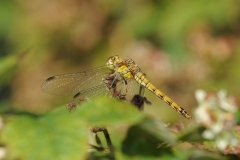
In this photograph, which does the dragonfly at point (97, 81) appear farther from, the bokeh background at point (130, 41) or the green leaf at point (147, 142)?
the bokeh background at point (130, 41)

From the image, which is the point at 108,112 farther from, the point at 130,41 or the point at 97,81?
the point at 130,41

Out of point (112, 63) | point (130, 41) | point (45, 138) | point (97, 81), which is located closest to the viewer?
point (45, 138)

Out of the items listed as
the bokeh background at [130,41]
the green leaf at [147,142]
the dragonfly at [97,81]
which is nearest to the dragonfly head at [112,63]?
the dragonfly at [97,81]

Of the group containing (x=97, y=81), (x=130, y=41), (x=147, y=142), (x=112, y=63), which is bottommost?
(x=147, y=142)

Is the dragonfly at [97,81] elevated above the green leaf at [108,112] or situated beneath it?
elevated above

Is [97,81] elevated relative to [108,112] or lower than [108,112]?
elevated

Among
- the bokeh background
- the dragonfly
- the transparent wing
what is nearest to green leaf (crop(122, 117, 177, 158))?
the dragonfly

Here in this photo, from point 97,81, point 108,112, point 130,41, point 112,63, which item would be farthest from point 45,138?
point 130,41
